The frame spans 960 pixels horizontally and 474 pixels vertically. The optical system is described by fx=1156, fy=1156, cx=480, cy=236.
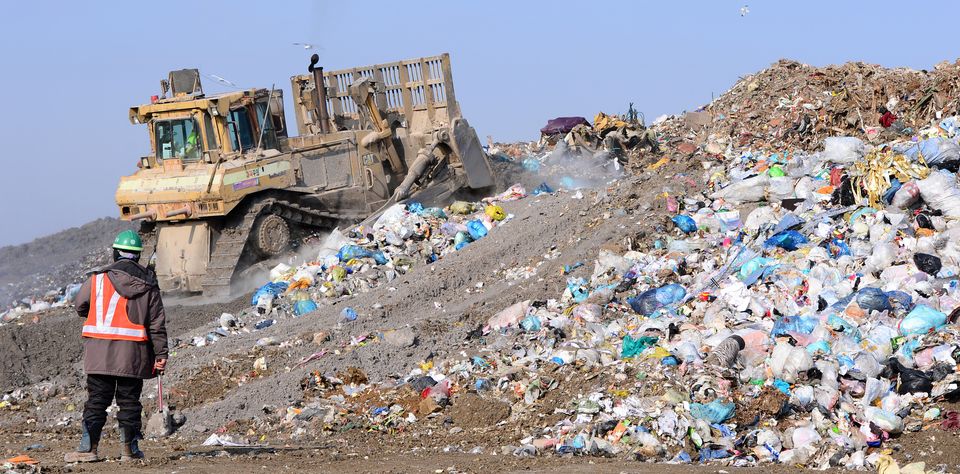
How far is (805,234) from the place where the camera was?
9.32 metres

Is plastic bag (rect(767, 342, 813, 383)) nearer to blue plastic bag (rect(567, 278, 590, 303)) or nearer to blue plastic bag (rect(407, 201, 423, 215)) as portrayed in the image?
blue plastic bag (rect(567, 278, 590, 303))

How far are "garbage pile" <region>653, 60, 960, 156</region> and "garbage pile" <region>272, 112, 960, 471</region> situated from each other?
1.51 metres

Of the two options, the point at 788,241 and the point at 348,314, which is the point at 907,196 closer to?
the point at 788,241

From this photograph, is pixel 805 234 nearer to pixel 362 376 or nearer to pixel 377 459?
pixel 362 376

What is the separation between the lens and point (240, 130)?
44.6 feet

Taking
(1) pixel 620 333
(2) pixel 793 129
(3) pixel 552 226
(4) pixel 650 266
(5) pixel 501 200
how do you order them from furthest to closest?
(5) pixel 501 200 → (2) pixel 793 129 → (3) pixel 552 226 → (4) pixel 650 266 → (1) pixel 620 333

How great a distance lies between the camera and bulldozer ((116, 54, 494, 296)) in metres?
13.2

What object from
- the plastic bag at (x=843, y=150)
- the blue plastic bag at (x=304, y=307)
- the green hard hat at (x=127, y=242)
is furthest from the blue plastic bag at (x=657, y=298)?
the green hard hat at (x=127, y=242)

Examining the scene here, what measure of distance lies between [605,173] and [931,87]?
16.7 ft

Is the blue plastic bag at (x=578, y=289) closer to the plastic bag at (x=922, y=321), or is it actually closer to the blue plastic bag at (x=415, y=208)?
the plastic bag at (x=922, y=321)

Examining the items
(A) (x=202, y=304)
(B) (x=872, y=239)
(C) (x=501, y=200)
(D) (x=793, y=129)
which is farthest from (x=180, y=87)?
(B) (x=872, y=239)

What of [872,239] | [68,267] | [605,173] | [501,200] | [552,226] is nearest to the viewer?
[872,239]

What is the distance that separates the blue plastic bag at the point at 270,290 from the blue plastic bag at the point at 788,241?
5.36 meters

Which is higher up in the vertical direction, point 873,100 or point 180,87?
point 180,87
